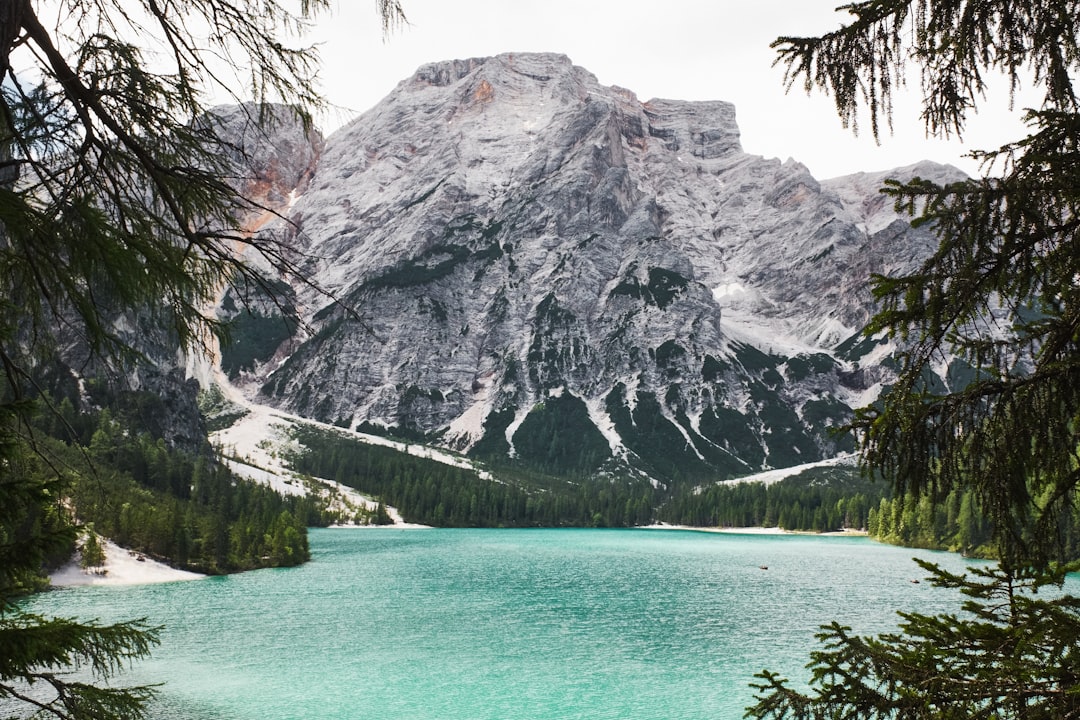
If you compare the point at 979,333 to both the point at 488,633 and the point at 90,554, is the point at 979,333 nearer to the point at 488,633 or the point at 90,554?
the point at 488,633

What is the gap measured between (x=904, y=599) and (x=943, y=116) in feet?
174

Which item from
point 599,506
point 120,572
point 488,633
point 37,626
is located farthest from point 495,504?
point 37,626

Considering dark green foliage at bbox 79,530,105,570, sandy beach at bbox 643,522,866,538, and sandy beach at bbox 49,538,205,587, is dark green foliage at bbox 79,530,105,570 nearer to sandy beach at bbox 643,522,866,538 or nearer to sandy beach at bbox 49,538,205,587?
sandy beach at bbox 49,538,205,587

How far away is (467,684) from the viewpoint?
2775cm

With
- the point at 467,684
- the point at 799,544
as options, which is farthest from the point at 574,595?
the point at 799,544

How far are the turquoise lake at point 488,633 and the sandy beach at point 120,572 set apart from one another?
227 centimetres

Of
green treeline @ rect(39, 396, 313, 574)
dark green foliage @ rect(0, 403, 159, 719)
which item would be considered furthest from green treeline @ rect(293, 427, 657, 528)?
dark green foliage @ rect(0, 403, 159, 719)

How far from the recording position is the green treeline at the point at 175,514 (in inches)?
2341

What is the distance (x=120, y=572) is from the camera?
2098 inches

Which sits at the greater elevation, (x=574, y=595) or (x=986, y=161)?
(x=986, y=161)

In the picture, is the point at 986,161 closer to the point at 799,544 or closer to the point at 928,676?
the point at 928,676

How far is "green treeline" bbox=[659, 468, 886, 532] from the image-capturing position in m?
144

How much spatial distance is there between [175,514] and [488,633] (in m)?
40.1

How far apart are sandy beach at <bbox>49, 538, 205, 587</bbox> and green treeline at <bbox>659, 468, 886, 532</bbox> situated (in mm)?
122777
